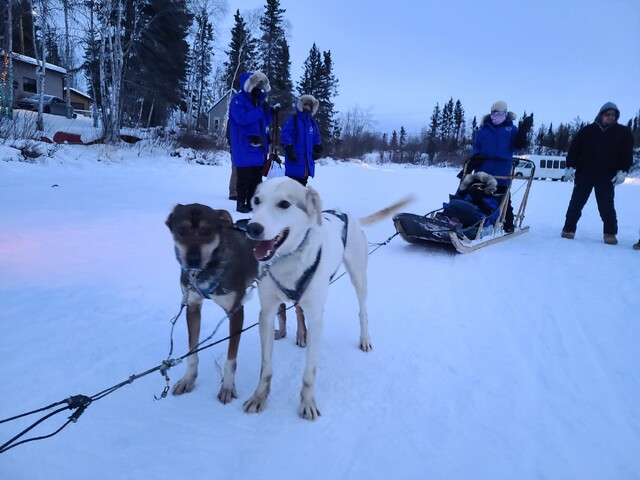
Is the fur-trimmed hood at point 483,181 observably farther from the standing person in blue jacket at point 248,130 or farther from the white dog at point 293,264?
the white dog at point 293,264

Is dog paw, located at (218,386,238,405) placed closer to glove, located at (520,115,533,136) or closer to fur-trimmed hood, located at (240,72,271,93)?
fur-trimmed hood, located at (240,72,271,93)

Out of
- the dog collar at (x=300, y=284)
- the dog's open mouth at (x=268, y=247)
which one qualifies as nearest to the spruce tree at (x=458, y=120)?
the dog collar at (x=300, y=284)

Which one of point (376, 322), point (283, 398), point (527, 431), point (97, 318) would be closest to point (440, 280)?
point (376, 322)

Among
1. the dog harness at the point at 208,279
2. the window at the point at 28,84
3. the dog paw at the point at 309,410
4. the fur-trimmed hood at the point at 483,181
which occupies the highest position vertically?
the window at the point at 28,84

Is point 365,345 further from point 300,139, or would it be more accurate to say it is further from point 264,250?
point 300,139

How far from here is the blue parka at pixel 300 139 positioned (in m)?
6.14

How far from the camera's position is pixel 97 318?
8.72 feet

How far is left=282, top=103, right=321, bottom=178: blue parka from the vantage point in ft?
20.1

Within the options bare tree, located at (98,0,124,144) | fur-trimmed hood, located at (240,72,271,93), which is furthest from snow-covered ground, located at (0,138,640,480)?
bare tree, located at (98,0,124,144)

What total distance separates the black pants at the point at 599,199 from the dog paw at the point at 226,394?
230 inches

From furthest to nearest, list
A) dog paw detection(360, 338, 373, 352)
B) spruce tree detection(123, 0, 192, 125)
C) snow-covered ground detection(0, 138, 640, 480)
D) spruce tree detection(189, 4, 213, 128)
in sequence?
1. spruce tree detection(189, 4, 213, 128)
2. spruce tree detection(123, 0, 192, 125)
3. dog paw detection(360, 338, 373, 352)
4. snow-covered ground detection(0, 138, 640, 480)

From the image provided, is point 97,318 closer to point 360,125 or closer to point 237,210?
point 237,210

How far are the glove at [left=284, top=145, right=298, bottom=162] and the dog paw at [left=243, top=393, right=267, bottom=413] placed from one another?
476 cm

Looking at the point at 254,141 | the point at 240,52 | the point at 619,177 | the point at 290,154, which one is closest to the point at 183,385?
the point at 254,141
